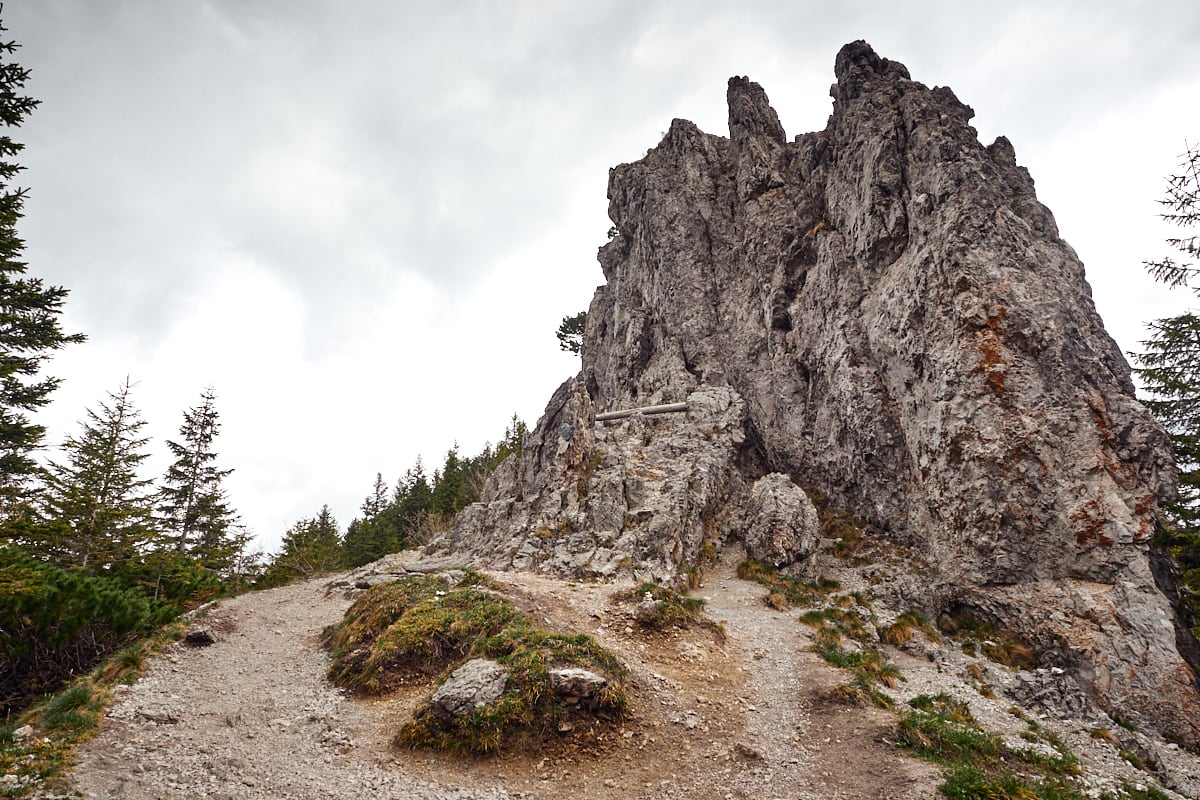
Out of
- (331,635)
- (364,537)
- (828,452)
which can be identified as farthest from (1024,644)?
(364,537)

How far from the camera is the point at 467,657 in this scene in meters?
13.8

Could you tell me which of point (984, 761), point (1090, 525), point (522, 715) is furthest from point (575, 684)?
point (1090, 525)

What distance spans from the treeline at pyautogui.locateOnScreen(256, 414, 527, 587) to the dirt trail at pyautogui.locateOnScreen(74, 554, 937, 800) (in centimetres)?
2029

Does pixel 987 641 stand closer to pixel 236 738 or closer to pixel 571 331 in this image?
pixel 236 738

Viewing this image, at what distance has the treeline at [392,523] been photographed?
36625 mm

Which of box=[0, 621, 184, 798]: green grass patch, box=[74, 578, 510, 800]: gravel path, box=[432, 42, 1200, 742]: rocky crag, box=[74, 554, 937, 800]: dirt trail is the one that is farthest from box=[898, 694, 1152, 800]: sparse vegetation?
box=[0, 621, 184, 798]: green grass patch

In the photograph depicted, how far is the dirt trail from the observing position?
368 inches

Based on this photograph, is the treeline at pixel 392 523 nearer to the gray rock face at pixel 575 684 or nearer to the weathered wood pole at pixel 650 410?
the weathered wood pole at pixel 650 410

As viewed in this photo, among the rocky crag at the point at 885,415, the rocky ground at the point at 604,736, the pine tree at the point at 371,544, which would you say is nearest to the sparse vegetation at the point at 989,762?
the rocky ground at the point at 604,736

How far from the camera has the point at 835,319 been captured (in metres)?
33.5

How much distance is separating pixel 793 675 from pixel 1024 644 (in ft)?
35.1

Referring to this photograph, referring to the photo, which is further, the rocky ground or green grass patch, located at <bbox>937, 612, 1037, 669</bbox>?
green grass patch, located at <bbox>937, 612, 1037, 669</bbox>

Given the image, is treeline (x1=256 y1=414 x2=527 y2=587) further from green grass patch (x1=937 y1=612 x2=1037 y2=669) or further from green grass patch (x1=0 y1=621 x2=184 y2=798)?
green grass patch (x1=937 y1=612 x2=1037 y2=669)

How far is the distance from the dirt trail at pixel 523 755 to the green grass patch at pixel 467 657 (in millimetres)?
448
